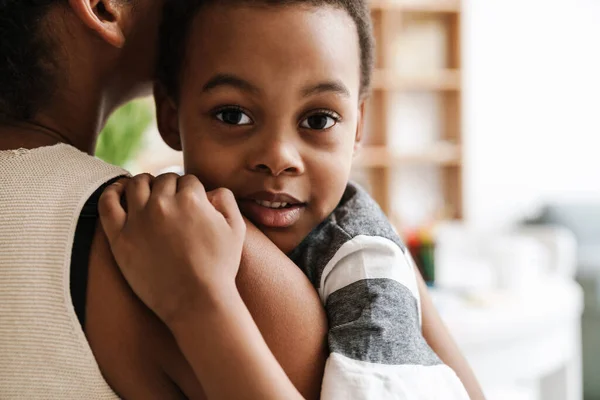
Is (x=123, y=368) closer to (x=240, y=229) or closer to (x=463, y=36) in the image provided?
(x=240, y=229)

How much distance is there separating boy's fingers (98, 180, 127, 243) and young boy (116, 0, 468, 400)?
0.21 m

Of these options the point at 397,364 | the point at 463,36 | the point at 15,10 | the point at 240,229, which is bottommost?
the point at 397,364

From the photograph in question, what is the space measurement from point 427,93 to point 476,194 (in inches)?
41.9

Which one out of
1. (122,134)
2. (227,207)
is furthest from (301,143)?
(122,134)

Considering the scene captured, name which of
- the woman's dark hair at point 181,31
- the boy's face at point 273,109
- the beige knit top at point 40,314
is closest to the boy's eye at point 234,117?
the boy's face at point 273,109

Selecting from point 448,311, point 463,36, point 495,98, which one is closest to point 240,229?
point 448,311

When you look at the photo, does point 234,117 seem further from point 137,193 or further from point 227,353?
point 227,353

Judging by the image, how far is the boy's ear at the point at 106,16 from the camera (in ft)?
2.62

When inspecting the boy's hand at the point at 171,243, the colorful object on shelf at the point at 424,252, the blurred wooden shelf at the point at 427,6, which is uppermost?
the blurred wooden shelf at the point at 427,6

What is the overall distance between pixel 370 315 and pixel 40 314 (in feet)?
1.16

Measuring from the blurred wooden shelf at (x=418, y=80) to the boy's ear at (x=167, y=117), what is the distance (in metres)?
4.37

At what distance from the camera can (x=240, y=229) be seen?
0.70 m

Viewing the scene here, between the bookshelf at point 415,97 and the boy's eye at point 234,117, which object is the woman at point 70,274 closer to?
the boy's eye at point 234,117

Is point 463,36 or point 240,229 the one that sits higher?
point 463,36
